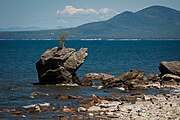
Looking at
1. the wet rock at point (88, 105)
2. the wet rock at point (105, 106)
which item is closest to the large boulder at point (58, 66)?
the wet rock at point (105, 106)

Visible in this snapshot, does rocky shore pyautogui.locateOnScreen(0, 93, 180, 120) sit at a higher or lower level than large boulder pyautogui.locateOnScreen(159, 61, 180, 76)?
lower

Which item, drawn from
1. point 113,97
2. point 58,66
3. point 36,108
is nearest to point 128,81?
point 58,66

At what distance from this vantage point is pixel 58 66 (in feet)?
179

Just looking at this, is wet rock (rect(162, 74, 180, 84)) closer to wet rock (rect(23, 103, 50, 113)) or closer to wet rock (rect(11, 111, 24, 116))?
wet rock (rect(23, 103, 50, 113))

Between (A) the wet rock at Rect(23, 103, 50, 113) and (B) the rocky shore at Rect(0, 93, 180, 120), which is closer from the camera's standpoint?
(B) the rocky shore at Rect(0, 93, 180, 120)

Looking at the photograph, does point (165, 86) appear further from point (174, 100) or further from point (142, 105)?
point (142, 105)

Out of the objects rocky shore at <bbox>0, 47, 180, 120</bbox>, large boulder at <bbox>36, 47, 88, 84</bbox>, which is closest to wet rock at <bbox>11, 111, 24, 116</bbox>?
rocky shore at <bbox>0, 47, 180, 120</bbox>

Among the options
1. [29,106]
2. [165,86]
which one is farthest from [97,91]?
[29,106]

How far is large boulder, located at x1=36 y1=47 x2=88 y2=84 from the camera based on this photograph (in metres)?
54.6

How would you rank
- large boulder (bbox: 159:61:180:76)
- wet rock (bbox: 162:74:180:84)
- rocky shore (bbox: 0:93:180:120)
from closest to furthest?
rocky shore (bbox: 0:93:180:120), wet rock (bbox: 162:74:180:84), large boulder (bbox: 159:61:180:76)

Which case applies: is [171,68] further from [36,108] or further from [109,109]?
[36,108]

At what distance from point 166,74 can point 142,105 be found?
23.3 m

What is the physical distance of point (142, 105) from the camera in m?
37.0

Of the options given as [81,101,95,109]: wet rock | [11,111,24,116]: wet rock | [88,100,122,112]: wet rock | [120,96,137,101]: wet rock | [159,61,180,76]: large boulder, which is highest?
[159,61,180,76]: large boulder
